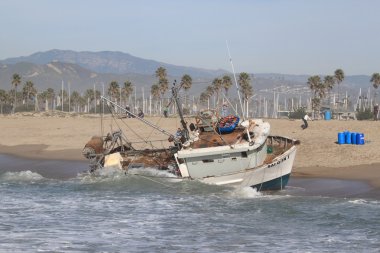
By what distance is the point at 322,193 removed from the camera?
26.6 meters

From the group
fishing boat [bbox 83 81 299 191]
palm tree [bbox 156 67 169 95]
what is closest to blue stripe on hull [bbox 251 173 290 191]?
fishing boat [bbox 83 81 299 191]

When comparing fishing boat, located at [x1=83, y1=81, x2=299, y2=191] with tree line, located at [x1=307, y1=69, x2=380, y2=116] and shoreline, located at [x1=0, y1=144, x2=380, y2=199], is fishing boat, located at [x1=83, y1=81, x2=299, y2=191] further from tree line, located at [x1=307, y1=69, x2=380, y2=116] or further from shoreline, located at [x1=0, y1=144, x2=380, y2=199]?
tree line, located at [x1=307, y1=69, x2=380, y2=116]

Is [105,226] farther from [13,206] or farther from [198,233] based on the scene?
[13,206]

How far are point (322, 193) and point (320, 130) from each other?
22925mm

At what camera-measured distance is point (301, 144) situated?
135 feet

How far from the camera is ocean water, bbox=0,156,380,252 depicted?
17188 mm

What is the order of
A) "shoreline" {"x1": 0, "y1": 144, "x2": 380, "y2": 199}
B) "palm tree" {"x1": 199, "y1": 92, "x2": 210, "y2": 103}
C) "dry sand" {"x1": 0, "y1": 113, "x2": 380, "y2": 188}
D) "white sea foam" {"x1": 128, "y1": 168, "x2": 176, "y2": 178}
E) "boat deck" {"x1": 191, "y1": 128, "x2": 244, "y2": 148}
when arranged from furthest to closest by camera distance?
"palm tree" {"x1": 199, "y1": 92, "x2": 210, "y2": 103} < "dry sand" {"x1": 0, "y1": 113, "x2": 380, "y2": 188} < "white sea foam" {"x1": 128, "y1": 168, "x2": 176, "y2": 178} < "boat deck" {"x1": 191, "y1": 128, "x2": 244, "y2": 148} < "shoreline" {"x1": 0, "y1": 144, "x2": 380, "y2": 199}

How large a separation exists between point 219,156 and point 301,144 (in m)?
15.5

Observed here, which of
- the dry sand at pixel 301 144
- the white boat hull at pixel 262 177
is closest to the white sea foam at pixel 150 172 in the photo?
the dry sand at pixel 301 144

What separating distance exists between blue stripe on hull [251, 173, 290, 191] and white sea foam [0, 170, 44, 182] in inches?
488

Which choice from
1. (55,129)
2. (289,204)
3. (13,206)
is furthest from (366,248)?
(55,129)

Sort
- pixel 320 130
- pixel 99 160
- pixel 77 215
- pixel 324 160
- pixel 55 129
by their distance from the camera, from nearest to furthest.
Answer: pixel 77 215 → pixel 99 160 → pixel 324 160 → pixel 320 130 → pixel 55 129

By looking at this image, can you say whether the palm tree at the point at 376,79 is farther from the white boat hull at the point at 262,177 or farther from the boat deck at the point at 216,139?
the white boat hull at the point at 262,177

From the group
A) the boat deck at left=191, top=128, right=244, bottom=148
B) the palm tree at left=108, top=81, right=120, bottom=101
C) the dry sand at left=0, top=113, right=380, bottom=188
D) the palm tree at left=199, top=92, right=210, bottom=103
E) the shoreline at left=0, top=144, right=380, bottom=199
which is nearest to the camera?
the shoreline at left=0, top=144, right=380, bottom=199
